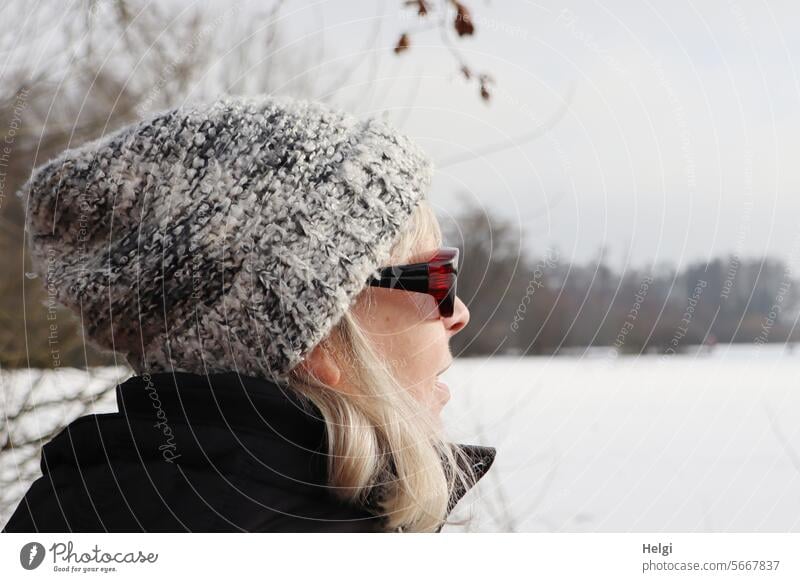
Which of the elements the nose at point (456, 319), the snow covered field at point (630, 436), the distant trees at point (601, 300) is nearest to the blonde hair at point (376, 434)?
the nose at point (456, 319)

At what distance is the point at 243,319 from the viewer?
863mm

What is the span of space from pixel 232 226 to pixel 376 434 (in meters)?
0.28

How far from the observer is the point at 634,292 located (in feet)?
5.13

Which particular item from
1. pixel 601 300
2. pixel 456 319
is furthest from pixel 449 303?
pixel 601 300

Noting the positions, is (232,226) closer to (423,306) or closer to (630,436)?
(423,306)

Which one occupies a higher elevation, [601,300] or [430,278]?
[430,278]

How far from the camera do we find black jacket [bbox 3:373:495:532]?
2.72 ft

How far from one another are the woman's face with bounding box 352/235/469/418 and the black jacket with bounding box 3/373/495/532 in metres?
0.12

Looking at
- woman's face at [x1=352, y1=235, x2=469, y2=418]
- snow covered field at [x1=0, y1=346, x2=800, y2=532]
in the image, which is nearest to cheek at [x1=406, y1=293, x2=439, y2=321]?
woman's face at [x1=352, y1=235, x2=469, y2=418]

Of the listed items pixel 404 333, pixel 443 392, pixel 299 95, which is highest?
pixel 299 95

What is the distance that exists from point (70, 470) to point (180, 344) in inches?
7.4

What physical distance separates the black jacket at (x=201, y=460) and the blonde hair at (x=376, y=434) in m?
0.02

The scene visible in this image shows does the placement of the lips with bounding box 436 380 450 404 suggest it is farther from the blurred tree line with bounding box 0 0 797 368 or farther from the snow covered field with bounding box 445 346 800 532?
the blurred tree line with bounding box 0 0 797 368
